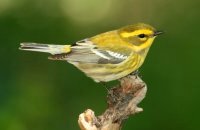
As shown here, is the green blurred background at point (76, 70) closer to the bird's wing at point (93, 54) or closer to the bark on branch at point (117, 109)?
the bird's wing at point (93, 54)

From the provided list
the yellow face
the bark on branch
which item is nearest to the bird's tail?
the yellow face

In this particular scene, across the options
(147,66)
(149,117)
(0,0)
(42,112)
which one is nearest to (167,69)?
(147,66)

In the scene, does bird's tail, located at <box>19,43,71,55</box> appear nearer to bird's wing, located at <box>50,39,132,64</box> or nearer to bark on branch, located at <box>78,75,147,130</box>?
bird's wing, located at <box>50,39,132,64</box>

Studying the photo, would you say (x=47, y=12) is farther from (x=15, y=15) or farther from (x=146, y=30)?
(x=146, y=30)

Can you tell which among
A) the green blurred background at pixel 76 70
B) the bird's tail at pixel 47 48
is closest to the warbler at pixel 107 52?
the bird's tail at pixel 47 48

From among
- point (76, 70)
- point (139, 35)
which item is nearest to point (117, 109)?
Result: point (139, 35)

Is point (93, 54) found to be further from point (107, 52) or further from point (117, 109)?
point (117, 109)

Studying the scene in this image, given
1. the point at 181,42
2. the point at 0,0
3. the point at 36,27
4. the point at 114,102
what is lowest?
the point at 114,102
